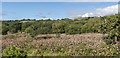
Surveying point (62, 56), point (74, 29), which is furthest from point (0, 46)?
point (74, 29)

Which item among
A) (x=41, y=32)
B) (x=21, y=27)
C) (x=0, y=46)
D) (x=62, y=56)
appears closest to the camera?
(x=62, y=56)

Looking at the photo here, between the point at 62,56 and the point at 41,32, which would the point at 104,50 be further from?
the point at 41,32

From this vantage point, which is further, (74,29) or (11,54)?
(74,29)

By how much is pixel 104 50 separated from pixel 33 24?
9.23m

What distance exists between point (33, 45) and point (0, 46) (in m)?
1.88

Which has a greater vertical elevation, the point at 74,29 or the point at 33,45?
the point at 33,45

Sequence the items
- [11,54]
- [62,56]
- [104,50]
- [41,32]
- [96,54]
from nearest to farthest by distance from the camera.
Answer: [11,54]
[62,56]
[96,54]
[104,50]
[41,32]

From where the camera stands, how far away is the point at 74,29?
14891 millimetres

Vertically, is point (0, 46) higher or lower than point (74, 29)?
higher

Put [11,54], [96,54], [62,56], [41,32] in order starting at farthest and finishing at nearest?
[41,32] < [96,54] < [62,56] < [11,54]

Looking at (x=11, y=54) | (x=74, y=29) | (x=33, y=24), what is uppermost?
(x=11, y=54)

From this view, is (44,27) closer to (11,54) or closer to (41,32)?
(41,32)

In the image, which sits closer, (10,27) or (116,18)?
(116,18)

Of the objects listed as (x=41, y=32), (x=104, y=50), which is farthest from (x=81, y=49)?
(x=41, y=32)
